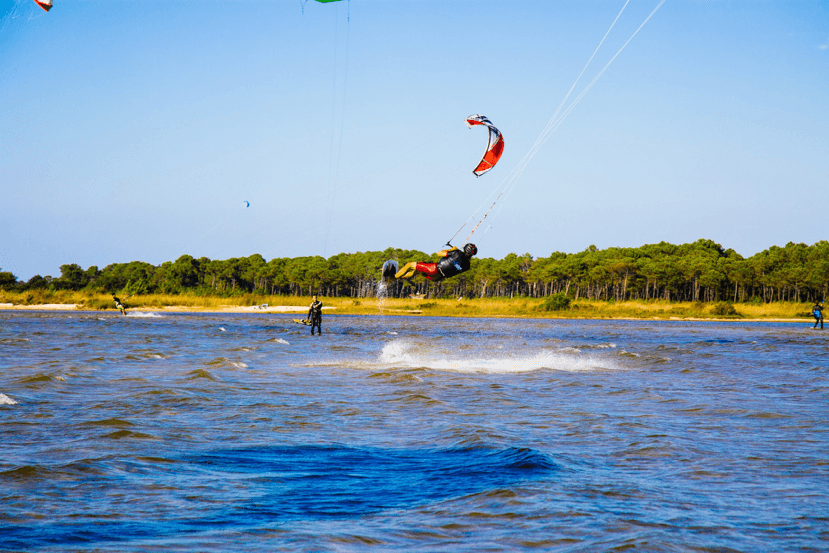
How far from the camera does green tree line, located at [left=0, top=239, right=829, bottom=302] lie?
81562 millimetres

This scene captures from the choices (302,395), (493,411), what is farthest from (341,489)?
(302,395)

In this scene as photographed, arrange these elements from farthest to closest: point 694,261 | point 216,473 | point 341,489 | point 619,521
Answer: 1. point 694,261
2. point 216,473
3. point 341,489
4. point 619,521

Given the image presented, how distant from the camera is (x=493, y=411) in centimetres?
1027

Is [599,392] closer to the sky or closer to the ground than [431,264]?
closer to the ground

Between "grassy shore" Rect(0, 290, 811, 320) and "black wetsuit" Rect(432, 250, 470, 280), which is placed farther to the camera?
"grassy shore" Rect(0, 290, 811, 320)

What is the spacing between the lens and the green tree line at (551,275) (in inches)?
3211

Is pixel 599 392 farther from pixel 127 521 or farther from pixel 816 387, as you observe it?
pixel 127 521

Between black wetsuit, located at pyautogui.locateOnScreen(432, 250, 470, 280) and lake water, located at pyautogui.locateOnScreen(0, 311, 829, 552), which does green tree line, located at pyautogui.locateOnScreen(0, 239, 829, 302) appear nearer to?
black wetsuit, located at pyautogui.locateOnScreen(432, 250, 470, 280)

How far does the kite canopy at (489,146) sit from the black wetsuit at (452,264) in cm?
324

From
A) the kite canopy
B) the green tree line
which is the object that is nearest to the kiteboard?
the kite canopy

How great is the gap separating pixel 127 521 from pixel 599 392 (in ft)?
31.2

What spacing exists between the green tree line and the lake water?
60590 mm

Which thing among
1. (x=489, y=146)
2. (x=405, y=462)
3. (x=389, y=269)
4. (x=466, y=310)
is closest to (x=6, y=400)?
(x=405, y=462)

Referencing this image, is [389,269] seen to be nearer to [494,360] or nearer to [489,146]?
[489,146]
